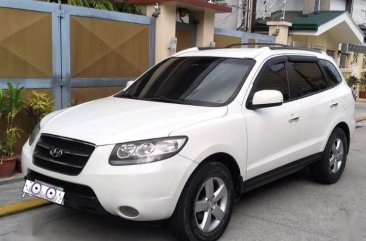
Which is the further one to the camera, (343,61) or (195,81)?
(343,61)

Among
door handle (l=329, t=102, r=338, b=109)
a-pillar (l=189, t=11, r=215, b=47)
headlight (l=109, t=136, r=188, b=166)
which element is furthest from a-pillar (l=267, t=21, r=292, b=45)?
headlight (l=109, t=136, r=188, b=166)

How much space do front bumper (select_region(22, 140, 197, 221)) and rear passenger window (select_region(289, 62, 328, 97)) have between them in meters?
2.29

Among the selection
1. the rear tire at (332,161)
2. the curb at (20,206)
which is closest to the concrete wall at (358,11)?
the rear tire at (332,161)

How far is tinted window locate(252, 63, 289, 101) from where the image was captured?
4.93m

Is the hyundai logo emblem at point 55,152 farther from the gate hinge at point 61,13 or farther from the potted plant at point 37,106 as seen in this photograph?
the gate hinge at point 61,13

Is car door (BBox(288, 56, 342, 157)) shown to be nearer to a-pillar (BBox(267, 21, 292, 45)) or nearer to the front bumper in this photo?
the front bumper

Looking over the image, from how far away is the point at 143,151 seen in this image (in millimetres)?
3713

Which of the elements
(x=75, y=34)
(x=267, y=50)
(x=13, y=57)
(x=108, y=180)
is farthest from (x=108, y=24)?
(x=108, y=180)

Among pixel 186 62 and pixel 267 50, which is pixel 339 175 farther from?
pixel 186 62

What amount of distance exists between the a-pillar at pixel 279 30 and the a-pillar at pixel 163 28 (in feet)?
18.4

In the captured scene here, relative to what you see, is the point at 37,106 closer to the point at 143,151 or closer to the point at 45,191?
the point at 45,191

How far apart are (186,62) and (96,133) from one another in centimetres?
184

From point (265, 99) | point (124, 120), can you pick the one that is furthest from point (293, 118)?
point (124, 120)

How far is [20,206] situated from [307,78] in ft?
11.5
